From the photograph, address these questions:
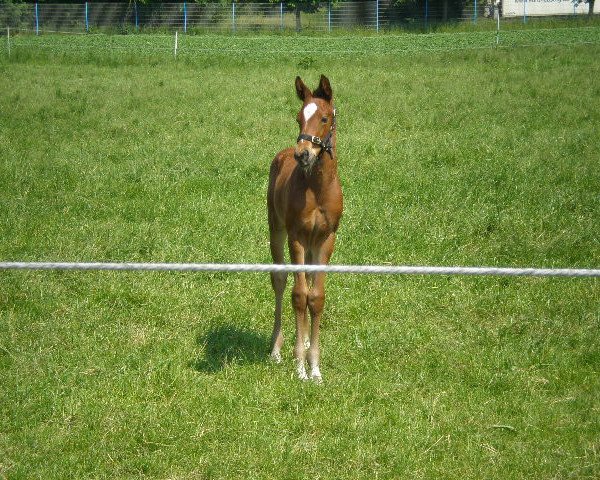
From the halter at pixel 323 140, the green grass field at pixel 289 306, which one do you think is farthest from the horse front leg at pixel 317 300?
the halter at pixel 323 140

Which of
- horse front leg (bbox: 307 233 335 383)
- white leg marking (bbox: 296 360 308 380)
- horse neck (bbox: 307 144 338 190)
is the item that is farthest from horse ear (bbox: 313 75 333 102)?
white leg marking (bbox: 296 360 308 380)

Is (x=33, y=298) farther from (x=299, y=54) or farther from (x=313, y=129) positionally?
(x=299, y=54)

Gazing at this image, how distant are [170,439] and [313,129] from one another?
252 cm

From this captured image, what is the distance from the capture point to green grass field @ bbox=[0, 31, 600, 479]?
5.81m

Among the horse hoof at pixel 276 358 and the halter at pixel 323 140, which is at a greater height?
the halter at pixel 323 140

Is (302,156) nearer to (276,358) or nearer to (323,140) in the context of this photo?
(323,140)

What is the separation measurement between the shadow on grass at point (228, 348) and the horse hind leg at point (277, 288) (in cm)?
13

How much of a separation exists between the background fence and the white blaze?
142ft

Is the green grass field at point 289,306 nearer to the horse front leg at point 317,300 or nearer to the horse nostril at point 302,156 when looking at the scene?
the horse front leg at point 317,300

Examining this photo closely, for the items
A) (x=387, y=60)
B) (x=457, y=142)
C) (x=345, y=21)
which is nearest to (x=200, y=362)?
(x=457, y=142)

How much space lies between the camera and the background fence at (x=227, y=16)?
4978cm

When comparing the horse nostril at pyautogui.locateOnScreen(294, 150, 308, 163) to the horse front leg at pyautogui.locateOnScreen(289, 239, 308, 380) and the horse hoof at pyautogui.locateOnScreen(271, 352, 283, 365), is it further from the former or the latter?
the horse hoof at pyautogui.locateOnScreen(271, 352, 283, 365)

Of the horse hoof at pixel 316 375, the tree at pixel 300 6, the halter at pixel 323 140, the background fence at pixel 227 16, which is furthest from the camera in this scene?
the tree at pixel 300 6

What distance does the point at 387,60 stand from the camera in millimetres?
28281
